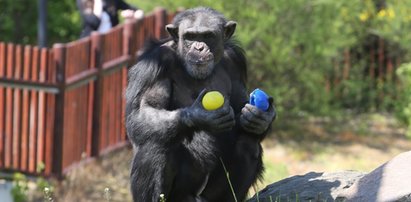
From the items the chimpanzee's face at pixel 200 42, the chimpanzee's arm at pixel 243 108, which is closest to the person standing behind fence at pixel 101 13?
the chimpanzee's arm at pixel 243 108

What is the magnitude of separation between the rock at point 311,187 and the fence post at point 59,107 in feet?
15.1

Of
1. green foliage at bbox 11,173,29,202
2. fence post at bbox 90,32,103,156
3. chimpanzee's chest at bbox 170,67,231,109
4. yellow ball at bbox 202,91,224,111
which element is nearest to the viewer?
yellow ball at bbox 202,91,224,111

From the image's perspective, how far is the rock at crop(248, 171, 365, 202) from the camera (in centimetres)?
577

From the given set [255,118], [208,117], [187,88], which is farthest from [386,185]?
[187,88]

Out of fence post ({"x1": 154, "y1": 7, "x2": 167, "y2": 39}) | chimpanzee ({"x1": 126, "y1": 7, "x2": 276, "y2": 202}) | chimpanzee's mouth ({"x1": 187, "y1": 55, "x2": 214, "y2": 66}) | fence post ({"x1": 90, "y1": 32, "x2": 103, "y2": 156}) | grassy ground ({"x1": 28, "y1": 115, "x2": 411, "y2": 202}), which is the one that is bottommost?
grassy ground ({"x1": 28, "y1": 115, "x2": 411, "y2": 202})

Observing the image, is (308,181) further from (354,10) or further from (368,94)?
(368,94)

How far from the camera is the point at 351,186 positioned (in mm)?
5516

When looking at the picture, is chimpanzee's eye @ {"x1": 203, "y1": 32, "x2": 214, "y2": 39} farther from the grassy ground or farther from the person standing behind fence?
the person standing behind fence

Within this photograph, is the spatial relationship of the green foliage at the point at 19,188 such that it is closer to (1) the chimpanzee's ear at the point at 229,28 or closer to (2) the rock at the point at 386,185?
(1) the chimpanzee's ear at the point at 229,28

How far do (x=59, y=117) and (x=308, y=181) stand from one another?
193 inches

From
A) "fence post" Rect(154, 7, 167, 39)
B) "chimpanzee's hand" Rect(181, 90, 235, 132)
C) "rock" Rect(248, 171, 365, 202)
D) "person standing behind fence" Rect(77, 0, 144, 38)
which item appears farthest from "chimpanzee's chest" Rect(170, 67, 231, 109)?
"fence post" Rect(154, 7, 167, 39)

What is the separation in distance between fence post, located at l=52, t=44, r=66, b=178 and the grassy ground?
30 centimetres

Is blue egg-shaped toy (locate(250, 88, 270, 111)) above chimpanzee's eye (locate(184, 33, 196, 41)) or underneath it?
underneath

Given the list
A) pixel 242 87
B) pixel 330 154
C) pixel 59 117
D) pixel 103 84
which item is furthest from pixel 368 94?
pixel 242 87
